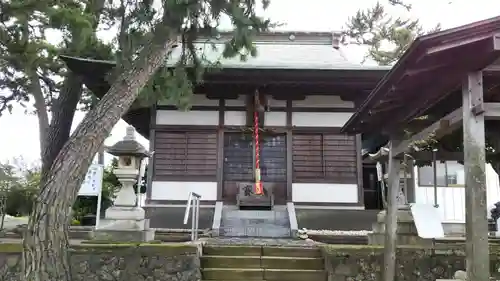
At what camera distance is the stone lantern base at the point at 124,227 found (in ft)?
20.8

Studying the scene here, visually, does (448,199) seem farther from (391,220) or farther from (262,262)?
(262,262)

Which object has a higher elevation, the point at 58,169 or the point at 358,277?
the point at 58,169

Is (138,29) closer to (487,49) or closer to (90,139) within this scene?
(90,139)

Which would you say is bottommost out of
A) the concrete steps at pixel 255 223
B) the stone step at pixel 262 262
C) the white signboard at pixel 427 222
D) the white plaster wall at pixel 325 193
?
the stone step at pixel 262 262

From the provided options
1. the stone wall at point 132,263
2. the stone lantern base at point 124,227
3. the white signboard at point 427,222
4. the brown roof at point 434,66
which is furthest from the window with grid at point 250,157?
the brown roof at point 434,66

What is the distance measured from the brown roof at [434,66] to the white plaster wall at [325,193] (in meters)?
5.28

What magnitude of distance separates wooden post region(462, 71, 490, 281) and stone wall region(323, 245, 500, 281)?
84.9 inches

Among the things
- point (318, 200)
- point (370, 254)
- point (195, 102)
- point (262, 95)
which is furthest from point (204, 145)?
point (370, 254)

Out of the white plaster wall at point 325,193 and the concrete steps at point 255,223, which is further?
the white plaster wall at point 325,193

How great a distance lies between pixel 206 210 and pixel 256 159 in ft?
5.26

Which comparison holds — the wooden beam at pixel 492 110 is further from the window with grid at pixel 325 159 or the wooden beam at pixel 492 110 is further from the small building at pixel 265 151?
the window with grid at pixel 325 159

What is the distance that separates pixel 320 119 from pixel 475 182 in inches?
282

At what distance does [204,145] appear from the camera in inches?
400

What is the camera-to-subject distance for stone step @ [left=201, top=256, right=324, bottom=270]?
19.5 ft
